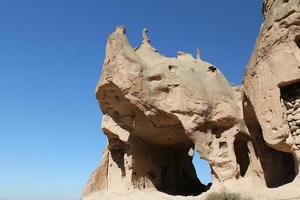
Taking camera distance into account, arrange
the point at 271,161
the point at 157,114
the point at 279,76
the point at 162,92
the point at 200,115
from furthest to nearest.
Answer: the point at 157,114 < the point at 162,92 < the point at 200,115 < the point at 271,161 < the point at 279,76

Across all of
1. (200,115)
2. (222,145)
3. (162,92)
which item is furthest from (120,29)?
(222,145)

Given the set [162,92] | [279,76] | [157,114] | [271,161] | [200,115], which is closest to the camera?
[279,76]

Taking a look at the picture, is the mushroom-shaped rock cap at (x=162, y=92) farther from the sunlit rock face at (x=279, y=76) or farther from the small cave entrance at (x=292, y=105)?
the small cave entrance at (x=292, y=105)

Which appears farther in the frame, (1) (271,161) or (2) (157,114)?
(2) (157,114)

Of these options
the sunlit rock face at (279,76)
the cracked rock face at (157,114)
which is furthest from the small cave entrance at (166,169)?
the sunlit rock face at (279,76)

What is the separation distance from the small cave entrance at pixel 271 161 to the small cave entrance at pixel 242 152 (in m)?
0.91

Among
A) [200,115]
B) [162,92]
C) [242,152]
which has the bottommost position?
[242,152]

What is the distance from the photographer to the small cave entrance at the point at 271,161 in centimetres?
1191

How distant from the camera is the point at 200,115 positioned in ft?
41.9

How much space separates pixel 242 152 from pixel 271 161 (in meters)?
1.92

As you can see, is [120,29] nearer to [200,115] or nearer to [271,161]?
→ [200,115]

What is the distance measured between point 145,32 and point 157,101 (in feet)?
12.9

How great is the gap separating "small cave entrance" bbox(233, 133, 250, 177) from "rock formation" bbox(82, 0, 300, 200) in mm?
34

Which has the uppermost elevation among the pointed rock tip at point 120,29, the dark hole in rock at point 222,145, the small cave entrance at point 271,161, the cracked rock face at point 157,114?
the pointed rock tip at point 120,29
